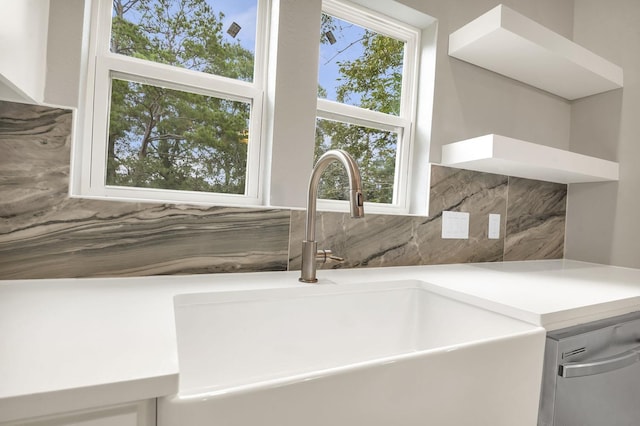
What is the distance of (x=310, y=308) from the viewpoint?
977 mm

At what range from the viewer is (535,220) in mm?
1921

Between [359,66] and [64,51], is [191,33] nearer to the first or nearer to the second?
[64,51]

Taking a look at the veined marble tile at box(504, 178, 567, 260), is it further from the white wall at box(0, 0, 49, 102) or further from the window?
the white wall at box(0, 0, 49, 102)

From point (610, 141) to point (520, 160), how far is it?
3.00 ft

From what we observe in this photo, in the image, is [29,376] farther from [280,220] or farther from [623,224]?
[623,224]

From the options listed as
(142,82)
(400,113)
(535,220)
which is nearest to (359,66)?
(400,113)

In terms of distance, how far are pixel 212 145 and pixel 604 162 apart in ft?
5.97

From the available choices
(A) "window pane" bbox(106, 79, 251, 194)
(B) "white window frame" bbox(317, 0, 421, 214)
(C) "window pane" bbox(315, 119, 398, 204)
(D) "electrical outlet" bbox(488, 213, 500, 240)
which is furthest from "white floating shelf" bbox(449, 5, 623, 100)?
(A) "window pane" bbox(106, 79, 251, 194)

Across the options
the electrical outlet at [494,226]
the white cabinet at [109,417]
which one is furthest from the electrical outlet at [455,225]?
the white cabinet at [109,417]

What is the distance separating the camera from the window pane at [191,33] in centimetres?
113

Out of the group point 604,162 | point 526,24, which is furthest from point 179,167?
point 604,162

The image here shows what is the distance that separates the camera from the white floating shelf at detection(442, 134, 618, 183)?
4.46 feet

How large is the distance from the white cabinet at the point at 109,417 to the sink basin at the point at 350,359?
2 centimetres

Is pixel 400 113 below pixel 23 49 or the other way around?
the other way around
